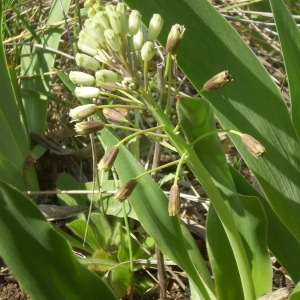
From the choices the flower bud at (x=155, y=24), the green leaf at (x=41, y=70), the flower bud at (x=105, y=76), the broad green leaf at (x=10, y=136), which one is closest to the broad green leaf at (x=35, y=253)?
the flower bud at (x=105, y=76)

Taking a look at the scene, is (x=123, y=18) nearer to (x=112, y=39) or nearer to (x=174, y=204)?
(x=112, y=39)

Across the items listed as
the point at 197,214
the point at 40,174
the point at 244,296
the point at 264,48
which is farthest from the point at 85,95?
the point at 264,48

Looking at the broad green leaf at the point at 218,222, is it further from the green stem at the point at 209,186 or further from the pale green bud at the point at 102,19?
the pale green bud at the point at 102,19

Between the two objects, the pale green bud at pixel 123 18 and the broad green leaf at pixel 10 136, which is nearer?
the pale green bud at pixel 123 18

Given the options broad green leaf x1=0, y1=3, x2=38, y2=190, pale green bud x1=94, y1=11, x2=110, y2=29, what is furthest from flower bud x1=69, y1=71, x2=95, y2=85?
broad green leaf x1=0, y1=3, x2=38, y2=190

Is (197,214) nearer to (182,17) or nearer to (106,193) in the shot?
(106,193)

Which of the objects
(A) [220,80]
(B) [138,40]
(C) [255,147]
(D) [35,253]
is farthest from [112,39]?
(D) [35,253]
